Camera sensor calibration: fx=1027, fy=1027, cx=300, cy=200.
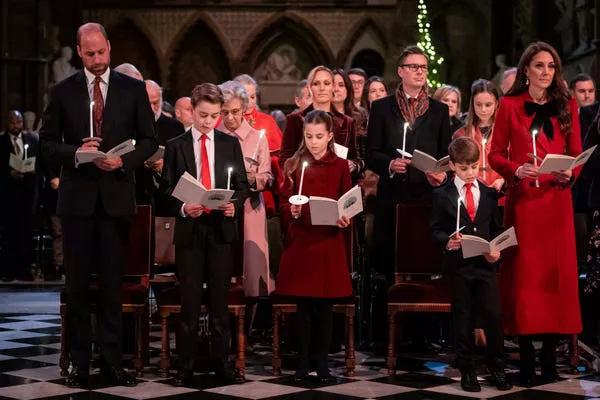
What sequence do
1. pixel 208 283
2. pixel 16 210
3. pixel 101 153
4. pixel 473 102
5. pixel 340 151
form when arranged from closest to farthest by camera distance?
pixel 101 153
pixel 208 283
pixel 340 151
pixel 473 102
pixel 16 210

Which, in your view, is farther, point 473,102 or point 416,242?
point 473,102

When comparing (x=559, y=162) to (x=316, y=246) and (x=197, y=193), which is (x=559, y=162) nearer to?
(x=316, y=246)

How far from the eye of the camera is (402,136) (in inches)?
246

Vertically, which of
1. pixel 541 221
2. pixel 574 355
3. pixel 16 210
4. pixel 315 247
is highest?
pixel 16 210

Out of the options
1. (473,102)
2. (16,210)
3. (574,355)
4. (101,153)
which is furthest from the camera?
(16,210)

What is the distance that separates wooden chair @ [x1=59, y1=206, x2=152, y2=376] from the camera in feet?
18.3

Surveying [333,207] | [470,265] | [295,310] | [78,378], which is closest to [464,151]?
[470,265]

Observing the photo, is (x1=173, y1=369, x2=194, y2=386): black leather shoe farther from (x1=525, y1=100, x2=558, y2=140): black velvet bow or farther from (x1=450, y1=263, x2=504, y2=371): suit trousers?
(x1=525, y1=100, x2=558, y2=140): black velvet bow

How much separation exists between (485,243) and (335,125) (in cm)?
169

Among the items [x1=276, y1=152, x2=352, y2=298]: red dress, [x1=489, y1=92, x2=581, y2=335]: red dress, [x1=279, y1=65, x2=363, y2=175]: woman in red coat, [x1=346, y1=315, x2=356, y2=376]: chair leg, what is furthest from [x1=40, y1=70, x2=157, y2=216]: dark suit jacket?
[x1=489, y1=92, x2=581, y2=335]: red dress

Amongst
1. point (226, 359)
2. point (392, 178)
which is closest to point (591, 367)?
point (392, 178)

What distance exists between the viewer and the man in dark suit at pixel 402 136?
6223 mm

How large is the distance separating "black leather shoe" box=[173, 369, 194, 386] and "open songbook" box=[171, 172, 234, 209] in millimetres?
905

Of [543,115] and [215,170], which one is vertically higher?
[543,115]
